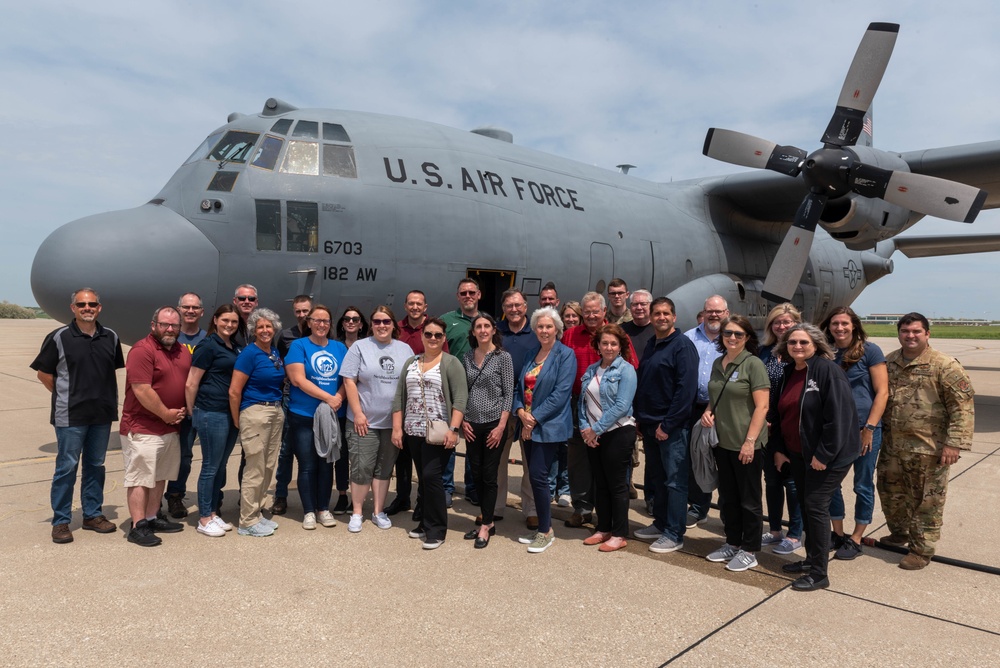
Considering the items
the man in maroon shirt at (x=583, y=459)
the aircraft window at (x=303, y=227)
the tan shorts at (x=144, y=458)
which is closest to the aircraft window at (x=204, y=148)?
the aircraft window at (x=303, y=227)

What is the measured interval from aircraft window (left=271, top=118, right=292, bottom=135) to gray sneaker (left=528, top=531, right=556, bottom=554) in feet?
19.8

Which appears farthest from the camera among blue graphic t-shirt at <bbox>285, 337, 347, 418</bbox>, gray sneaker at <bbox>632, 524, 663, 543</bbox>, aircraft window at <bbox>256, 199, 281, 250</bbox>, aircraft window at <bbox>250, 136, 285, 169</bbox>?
aircraft window at <bbox>250, 136, 285, 169</bbox>

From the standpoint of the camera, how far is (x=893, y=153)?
11422 mm

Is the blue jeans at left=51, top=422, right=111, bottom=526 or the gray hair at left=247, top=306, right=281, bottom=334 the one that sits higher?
the gray hair at left=247, top=306, right=281, bottom=334

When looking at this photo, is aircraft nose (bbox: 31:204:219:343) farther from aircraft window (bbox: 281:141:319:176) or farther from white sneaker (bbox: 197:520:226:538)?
white sneaker (bbox: 197:520:226:538)

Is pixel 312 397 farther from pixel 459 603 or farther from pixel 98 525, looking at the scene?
pixel 459 603

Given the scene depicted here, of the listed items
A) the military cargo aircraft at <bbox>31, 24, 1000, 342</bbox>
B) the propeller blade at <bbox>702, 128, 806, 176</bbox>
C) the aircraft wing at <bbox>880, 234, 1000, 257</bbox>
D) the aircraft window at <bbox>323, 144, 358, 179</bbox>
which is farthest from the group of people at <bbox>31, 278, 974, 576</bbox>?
the aircraft wing at <bbox>880, 234, 1000, 257</bbox>

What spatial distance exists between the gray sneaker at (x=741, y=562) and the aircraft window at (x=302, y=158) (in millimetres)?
6316

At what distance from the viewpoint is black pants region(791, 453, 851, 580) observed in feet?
14.0

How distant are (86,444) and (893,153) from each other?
12510 millimetres

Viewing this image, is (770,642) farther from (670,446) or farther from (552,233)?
(552,233)

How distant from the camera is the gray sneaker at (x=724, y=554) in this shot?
475cm

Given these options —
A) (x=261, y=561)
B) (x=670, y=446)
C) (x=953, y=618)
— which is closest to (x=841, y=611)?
(x=953, y=618)

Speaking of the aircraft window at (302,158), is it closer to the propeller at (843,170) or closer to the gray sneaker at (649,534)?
the gray sneaker at (649,534)
